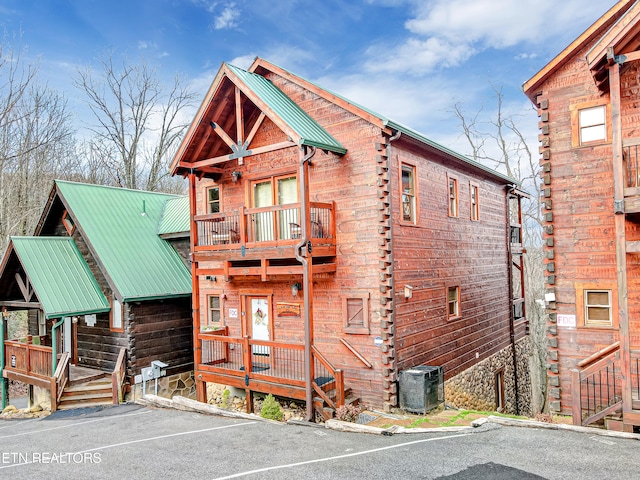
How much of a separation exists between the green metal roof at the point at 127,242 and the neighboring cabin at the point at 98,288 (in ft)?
0.12

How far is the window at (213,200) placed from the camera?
16.0 meters

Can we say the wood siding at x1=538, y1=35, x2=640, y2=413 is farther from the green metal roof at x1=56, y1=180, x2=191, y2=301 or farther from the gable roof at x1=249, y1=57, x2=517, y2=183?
the green metal roof at x1=56, y1=180, x2=191, y2=301

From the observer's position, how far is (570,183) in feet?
36.3

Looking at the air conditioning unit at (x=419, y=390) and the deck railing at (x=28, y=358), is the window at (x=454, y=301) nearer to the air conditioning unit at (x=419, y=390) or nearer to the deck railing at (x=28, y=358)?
the air conditioning unit at (x=419, y=390)

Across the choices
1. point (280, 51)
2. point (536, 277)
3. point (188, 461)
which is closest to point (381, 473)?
point (188, 461)

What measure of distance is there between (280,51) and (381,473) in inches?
2299

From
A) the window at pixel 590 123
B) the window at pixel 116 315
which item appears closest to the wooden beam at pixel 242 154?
the window at pixel 116 315

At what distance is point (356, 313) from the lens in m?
12.5

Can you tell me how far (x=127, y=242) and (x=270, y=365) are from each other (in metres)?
7.20

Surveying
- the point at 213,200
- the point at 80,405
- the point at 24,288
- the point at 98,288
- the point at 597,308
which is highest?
the point at 213,200

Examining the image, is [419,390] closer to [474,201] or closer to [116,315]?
[474,201]

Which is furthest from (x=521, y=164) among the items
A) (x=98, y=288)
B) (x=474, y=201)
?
(x=98, y=288)

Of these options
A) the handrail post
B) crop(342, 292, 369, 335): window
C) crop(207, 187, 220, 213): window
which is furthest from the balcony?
the handrail post

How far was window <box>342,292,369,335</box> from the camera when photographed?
12.3 meters
